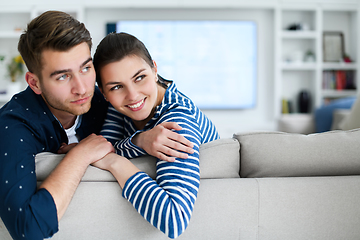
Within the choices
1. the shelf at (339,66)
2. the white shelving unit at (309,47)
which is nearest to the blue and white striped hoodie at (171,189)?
the white shelving unit at (309,47)

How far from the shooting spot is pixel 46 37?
1.06 m

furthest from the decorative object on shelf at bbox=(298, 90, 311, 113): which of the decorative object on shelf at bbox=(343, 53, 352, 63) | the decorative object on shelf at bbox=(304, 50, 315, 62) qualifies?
the decorative object on shelf at bbox=(343, 53, 352, 63)

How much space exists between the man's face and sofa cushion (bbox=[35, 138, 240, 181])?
0.80 feet

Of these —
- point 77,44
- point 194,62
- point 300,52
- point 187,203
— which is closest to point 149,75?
point 77,44

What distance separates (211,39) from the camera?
189 inches

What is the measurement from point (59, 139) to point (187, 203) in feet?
2.21

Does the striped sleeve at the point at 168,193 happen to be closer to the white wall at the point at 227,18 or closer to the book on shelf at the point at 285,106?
the white wall at the point at 227,18

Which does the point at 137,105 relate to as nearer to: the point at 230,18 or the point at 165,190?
the point at 165,190

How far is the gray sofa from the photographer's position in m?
0.90

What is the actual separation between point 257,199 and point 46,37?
89 cm

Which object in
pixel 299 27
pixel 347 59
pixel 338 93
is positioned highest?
pixel 299 27

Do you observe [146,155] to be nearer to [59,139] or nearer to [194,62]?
[59,139]

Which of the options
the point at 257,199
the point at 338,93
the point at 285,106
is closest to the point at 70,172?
the point at 257,199

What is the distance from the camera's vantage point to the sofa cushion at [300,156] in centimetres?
97
